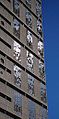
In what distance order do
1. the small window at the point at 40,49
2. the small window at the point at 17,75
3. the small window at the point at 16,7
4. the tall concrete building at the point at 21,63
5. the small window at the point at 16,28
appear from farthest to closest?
the small window at the point at 40,49
the small window at the point at 16,7
the small window at the point at 16,28
the small window at the point at 17,75
the tall concrete building at the point at 21,63

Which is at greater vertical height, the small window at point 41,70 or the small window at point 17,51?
the small window at point 41,70

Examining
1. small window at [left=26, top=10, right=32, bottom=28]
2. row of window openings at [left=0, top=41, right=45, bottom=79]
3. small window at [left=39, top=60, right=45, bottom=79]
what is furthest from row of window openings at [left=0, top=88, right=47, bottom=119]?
small window at [left=26, top=10, right=32, bottom=28]

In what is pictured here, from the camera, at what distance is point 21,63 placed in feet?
47.4

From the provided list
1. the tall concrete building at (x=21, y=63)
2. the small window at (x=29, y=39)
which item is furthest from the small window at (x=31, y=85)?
the small window at (x=29, y=39)

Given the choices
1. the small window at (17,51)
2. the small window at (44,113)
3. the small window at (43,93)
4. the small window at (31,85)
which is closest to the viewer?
the small window at (17,51)

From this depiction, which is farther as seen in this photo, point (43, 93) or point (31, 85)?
point (43, 93)

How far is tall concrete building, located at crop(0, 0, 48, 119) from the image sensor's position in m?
13.0

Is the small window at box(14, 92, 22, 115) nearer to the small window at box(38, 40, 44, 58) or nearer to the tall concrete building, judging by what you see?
the tall concrete building

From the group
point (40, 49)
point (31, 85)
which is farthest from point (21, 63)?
point (40, 49)

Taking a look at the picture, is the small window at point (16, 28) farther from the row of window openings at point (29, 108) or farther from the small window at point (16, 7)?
the row of window openings at point (29, 108)

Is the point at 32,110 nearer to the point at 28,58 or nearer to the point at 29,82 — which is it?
the point at 29,82

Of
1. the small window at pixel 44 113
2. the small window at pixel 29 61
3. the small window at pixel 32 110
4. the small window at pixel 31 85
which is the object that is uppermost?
the small window at pixel 29 61

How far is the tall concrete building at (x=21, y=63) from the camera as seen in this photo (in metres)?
13.0

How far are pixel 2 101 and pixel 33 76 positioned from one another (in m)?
3.36
